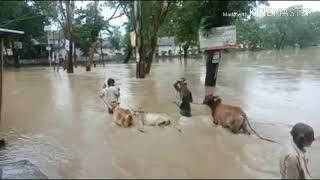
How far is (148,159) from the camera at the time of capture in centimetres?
434

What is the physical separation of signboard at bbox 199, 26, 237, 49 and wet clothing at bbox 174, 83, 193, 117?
1.68ft

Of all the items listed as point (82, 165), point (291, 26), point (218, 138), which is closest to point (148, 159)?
point (82, 165)

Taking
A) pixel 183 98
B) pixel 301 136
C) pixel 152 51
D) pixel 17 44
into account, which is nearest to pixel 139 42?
pixel 152 51

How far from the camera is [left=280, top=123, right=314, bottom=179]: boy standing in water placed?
421cm

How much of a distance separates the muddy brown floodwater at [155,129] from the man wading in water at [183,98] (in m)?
0.07

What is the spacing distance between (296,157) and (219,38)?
2.12 metres

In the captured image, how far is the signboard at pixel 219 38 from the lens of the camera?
5906 mm

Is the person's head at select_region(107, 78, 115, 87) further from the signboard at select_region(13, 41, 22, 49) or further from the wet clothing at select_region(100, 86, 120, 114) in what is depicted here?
the signboard at select_region(13, 41, 22, 49)

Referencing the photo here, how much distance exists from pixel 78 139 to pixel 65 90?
0.91 meters

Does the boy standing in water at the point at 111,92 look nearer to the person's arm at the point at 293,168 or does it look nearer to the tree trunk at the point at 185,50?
the tree trunk at the point at 185,50

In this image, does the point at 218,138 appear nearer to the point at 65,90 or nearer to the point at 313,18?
the point at 313,18

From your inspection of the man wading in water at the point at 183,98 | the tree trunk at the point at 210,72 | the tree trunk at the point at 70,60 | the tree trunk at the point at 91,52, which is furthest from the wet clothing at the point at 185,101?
the tree trunk at the point at 70,60

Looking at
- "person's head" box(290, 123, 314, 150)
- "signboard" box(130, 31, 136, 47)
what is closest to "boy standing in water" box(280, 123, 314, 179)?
"person's head" box(290, 123, 314, 150)

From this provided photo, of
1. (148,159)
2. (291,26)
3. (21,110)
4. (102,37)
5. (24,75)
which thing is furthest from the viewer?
(21,110)
